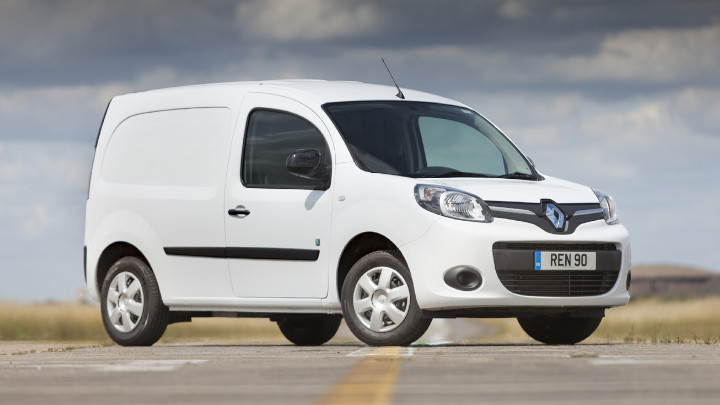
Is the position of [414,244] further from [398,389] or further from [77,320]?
[77,320]

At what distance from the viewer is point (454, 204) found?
1035 cm

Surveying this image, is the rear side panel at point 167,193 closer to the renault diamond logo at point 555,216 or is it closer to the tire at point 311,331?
the tire at point 311,331

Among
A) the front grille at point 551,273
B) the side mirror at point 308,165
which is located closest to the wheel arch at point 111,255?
the side mirror at point 308,165

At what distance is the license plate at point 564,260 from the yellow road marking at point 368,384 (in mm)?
2010

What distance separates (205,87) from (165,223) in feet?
4.02

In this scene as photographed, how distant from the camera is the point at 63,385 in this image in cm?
691

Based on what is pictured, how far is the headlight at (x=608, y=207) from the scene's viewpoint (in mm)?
11258

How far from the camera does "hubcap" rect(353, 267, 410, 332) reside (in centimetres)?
1048

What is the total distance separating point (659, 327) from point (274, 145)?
202 inches

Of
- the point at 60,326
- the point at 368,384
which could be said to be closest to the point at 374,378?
the point at 368,384

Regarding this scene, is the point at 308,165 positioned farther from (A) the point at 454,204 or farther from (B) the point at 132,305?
(B) the point at 132,305

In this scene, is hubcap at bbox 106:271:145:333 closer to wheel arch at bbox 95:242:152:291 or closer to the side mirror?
wheel arch at bbox 95:242:152:291

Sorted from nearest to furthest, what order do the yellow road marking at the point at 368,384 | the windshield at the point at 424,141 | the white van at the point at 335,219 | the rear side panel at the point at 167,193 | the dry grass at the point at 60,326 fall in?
the yellow road marking at the point at 368,384, the white van at the point at 335,219, the windshield at the point at 424,141, the rear side panel at the point at 167,193, the dry grass at the point at 60,326

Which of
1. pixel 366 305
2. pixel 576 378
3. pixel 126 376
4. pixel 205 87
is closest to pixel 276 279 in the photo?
pixel 366 305
